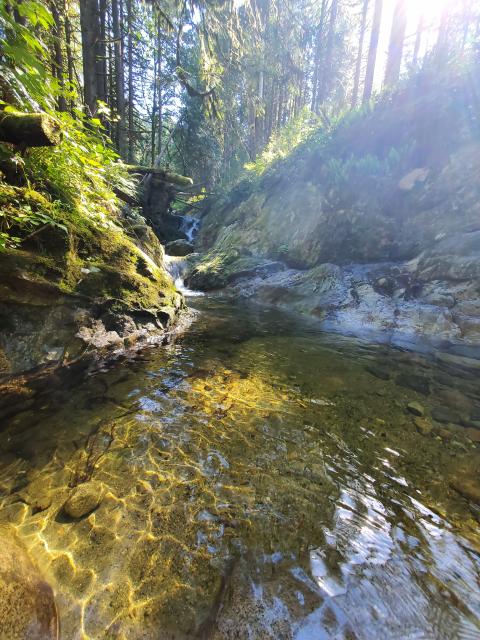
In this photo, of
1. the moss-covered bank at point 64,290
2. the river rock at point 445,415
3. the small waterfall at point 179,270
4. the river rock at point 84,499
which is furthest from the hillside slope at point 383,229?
the river rock at point 84,499

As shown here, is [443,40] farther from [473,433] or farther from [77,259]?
[77,259]

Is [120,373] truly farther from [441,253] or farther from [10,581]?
[441,253]

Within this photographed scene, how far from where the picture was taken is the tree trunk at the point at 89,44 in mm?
8227

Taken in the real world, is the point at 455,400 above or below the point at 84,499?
above

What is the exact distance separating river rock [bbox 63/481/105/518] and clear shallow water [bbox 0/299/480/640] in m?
0.06

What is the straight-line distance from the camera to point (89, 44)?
27.8ft

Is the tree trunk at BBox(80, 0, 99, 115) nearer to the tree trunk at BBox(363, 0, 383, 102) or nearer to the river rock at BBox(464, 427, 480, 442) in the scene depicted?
the tree trunk at BBox(363, 0, 383, 102)

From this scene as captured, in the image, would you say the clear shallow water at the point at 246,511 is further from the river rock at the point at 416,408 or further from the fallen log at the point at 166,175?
the fallen log at the point at 166,175

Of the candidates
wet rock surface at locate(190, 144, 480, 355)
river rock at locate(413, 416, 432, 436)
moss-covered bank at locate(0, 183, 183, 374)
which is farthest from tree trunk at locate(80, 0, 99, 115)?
river rock at locate(413, 416, 432, 436)

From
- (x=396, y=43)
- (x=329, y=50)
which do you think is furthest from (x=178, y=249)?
(x=329, y=50)

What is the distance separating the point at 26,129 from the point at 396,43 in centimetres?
1445

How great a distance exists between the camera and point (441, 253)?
783cm

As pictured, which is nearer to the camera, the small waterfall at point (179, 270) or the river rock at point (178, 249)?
the small waterfall at point (179, 270)

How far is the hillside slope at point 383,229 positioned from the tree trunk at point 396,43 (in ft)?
6.56
